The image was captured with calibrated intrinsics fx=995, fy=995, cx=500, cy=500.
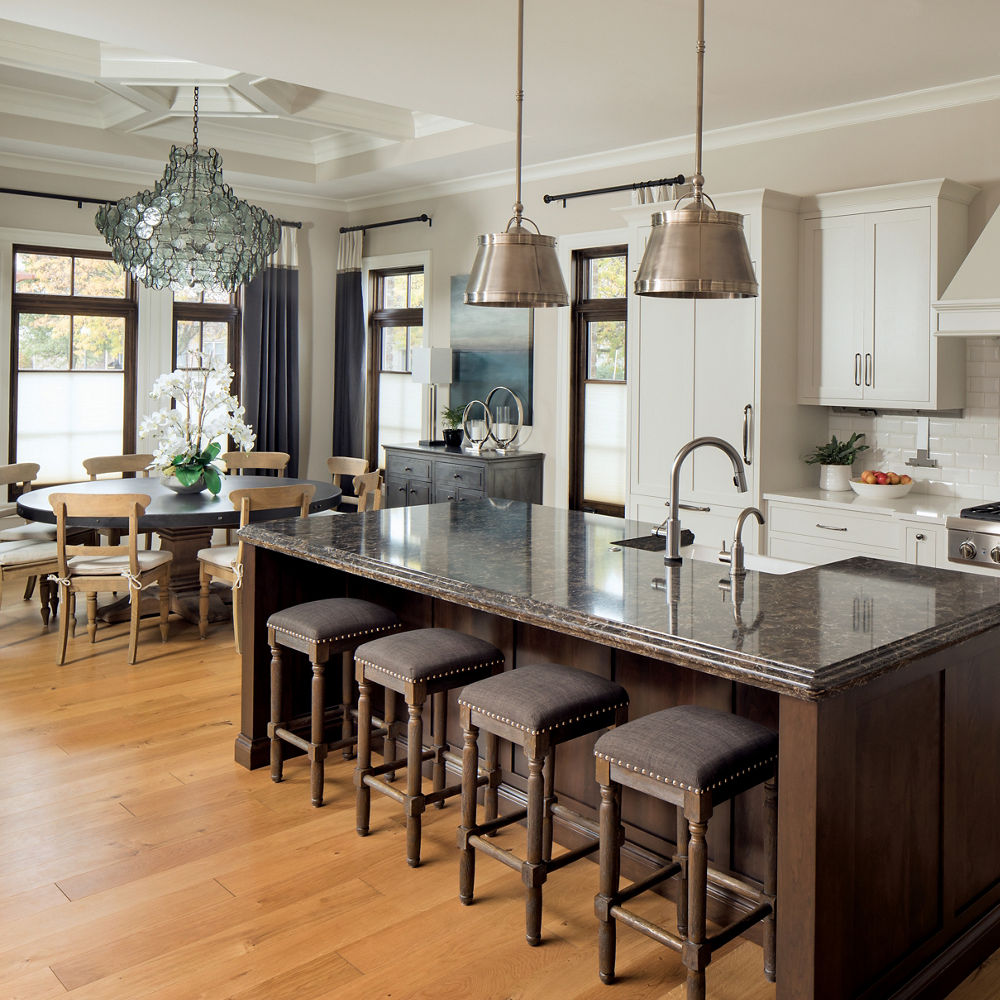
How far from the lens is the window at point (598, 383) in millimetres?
6383

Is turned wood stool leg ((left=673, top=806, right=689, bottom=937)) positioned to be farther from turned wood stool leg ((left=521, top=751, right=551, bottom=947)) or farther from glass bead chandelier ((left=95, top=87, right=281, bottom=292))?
glass bead chandelier ((left=95, top=87, right=281, bottom=292))

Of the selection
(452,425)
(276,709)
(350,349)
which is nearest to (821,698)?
(276,709)

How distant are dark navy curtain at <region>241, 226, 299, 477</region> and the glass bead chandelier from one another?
2.12 metres

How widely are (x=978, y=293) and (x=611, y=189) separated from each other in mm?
2514

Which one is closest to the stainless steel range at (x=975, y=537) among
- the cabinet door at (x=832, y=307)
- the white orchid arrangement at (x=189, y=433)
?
the cabinet door at (x=832, y=307)

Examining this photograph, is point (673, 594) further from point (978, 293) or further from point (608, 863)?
point (978, 293)

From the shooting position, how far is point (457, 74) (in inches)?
179

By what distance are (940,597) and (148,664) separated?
3.86 meters

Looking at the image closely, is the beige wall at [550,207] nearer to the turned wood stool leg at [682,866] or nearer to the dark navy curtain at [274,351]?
the dark navy curtain at [274,351]

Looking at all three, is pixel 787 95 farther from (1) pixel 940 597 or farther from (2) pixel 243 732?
(2) pixel 243 732

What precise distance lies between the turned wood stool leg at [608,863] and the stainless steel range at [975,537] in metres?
2.47

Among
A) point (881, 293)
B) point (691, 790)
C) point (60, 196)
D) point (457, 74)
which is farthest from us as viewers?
point (60, 196)

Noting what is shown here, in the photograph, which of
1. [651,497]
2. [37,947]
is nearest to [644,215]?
[651,497]

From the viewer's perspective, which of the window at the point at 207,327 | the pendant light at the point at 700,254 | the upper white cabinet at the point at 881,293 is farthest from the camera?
the window at the point at 207,327
